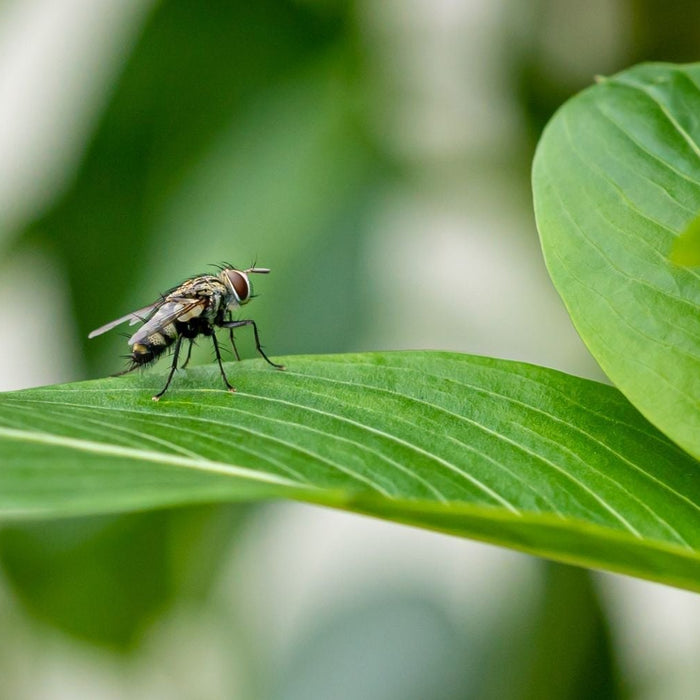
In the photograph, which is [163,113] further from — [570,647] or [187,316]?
[570,647]

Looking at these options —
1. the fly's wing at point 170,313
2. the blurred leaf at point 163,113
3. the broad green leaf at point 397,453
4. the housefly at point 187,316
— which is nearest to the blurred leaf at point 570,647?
the housefly at point 187,316

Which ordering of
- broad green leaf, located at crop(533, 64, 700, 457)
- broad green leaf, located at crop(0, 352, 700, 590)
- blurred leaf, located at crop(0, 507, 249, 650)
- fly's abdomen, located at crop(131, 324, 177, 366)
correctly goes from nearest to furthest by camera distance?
broad green leaf, located at crop(0, 352, 700, 590)
broad green leaf, located at crop(533, 64, 700, 457)
fly's abdomen, located at crop(131, 324, 177, 366)
blurred leaf, located at crop(0, 507, 249, 650)

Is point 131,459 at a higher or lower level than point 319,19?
lower

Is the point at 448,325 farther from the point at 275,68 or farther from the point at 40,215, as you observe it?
the point at 40,215

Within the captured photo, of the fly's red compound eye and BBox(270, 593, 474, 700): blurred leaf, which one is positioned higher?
the fly's red compound eye

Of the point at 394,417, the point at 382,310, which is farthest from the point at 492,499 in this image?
the point at 382,310

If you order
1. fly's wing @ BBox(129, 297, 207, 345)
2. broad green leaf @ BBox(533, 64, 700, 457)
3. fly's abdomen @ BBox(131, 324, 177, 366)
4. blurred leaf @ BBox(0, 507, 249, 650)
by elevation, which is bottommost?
blurred leaf @ BBox(0, 507, 249, 650)

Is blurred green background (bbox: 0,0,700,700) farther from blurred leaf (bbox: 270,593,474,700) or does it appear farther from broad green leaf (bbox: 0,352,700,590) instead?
broad green leaf (bbox: 0,352,700,590)

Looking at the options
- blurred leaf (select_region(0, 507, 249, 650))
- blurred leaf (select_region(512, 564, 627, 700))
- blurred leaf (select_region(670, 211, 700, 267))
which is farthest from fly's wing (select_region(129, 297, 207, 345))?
blurred leaf (select_region(512, 564, 627, 700))
